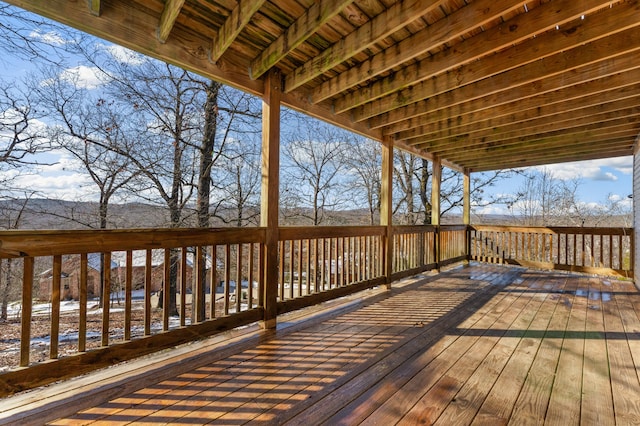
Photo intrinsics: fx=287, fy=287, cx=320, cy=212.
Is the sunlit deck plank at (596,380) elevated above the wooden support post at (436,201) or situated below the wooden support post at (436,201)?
below

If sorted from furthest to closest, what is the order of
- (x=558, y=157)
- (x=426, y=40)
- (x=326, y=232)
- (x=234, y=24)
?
(x=558, y=157), (x=326, y=232), (x=426, y=40), (x=234, y=24)

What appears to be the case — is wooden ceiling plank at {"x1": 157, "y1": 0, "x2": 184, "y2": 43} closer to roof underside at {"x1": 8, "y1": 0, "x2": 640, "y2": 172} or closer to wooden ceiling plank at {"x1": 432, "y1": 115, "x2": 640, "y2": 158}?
roof underside at {"x1": 8, "y1": 0, "x2": 640, "y2": 172}

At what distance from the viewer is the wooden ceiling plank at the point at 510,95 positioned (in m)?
2.64

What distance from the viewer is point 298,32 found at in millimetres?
2277

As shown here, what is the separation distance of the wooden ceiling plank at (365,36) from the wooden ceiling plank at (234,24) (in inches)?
31.6

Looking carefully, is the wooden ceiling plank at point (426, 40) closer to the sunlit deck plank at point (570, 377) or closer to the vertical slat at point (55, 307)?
the sunlit deck plank at point (570, 377)

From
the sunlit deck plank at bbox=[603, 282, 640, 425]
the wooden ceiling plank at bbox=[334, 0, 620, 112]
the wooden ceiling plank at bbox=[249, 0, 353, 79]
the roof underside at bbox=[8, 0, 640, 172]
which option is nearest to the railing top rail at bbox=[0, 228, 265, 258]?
the roof underside at bbox=[8, 0, 640, 172]

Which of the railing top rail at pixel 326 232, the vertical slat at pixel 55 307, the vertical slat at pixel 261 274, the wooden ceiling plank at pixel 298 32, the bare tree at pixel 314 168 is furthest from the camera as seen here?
the bare tree at pixel 314 168

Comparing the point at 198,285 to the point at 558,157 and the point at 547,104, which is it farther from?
the point at 558,157

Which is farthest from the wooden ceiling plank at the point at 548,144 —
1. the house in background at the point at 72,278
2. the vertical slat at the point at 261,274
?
the house in background at the point at 72,278

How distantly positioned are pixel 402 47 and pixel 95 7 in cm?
234

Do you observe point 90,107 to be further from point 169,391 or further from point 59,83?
point 169,391

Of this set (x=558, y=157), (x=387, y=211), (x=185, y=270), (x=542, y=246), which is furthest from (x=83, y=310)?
(x=558, y=157)

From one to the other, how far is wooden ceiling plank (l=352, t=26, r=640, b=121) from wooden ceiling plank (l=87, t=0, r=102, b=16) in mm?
2938
